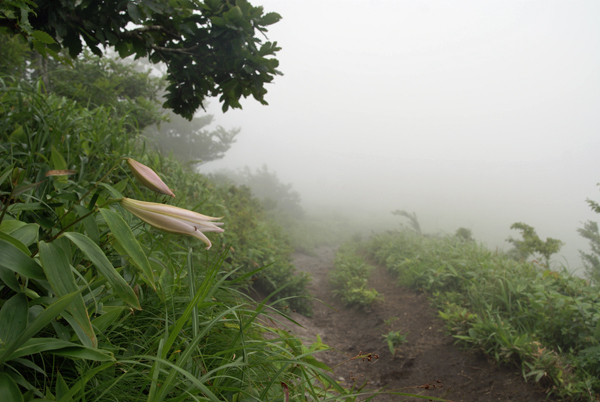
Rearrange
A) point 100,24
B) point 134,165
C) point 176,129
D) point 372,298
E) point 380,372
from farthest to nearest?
point 176,129
point 372,298
point 380,372
point 100,24
point 134,165

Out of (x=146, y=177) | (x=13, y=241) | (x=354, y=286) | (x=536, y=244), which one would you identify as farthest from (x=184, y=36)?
(x=536, y=244)

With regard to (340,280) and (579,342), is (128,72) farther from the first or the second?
(579,342)

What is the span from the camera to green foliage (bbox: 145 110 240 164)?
16.3 metres

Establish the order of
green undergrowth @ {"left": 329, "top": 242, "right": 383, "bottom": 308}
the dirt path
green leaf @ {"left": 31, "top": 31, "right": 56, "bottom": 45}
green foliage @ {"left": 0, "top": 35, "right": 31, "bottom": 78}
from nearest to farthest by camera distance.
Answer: green leaf @ {"left": 31, "top": 31, "right": 56, "bottom": 45}
the dirt path
green foliage @ {"left": 0, "top": 35, "right": 31, "bottom": 78}
green undergrowth @ {"left": 329, "top": 242, "right": 383, "bottom": 308}

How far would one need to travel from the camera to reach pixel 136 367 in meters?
0.82

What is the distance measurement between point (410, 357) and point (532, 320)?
1.13 m

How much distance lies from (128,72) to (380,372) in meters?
6.92

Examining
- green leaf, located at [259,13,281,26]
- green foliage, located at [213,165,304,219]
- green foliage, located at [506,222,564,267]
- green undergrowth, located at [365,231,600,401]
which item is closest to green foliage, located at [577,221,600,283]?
green foliage, located at [506,222,564,267]

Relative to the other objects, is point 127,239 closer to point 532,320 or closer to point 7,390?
point 7,390

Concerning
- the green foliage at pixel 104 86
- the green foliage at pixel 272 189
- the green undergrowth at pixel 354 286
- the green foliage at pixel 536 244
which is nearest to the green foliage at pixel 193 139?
the green foliage at pixel 272 189

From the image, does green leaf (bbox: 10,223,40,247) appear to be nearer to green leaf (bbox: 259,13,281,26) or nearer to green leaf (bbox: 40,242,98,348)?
green leaf (bbox: 40,242,98,348)

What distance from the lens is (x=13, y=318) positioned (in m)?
0.56

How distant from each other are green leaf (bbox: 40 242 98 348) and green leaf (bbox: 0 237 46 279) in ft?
0.17

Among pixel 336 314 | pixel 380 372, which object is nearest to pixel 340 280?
pixel 336 314
